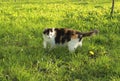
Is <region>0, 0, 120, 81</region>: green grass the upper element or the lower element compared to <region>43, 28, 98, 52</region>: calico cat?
lower

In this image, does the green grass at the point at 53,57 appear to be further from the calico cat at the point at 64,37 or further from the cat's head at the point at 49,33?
the cat's head at the point at 49,33

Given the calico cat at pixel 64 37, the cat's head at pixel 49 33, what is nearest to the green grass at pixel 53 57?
the calico cat at pixel 64 37

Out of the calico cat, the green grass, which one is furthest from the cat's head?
the green grass

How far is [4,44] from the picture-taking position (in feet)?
28.8

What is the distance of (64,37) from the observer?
26.2 feet

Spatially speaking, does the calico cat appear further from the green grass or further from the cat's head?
the green grass

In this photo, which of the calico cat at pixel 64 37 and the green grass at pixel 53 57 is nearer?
the green grass at pixel 53 57

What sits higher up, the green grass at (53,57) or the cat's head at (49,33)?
the cat's head at (49,33)

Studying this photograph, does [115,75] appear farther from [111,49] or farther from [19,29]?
[19,29]

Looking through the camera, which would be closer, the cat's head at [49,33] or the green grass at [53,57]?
the green grass at [53,57]

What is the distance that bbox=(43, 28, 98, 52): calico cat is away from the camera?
785cm

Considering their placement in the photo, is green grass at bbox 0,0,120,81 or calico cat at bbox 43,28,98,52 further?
calico cat at bbox 43,28,98,52

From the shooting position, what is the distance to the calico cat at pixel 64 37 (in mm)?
7848

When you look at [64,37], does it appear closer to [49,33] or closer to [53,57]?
[49,33]
